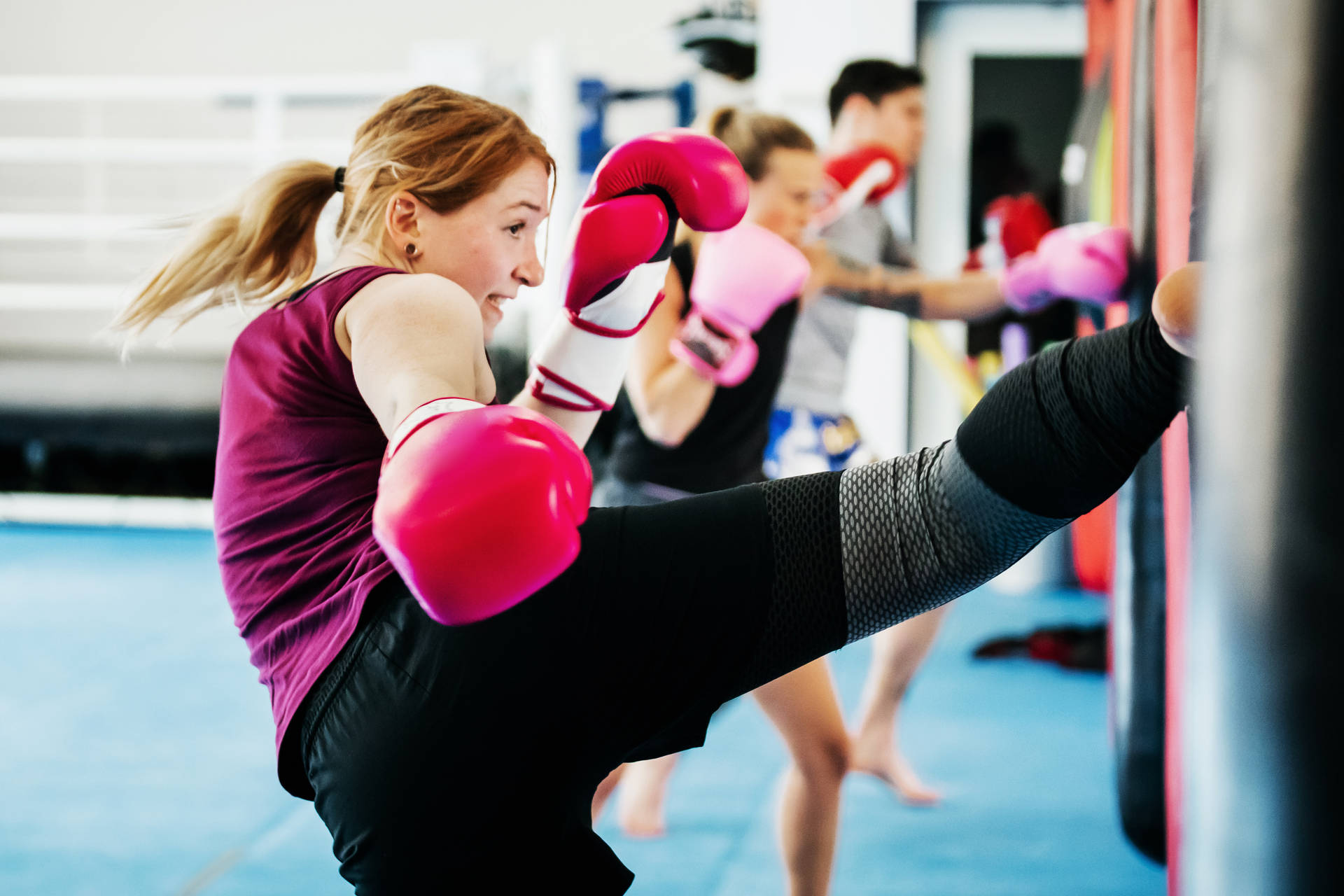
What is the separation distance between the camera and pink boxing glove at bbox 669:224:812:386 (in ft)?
4.96

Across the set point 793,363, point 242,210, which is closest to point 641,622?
point 242,210

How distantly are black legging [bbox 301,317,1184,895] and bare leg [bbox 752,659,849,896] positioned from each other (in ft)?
2.28

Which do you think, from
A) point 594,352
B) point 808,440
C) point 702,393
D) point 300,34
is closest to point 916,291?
point 808,440

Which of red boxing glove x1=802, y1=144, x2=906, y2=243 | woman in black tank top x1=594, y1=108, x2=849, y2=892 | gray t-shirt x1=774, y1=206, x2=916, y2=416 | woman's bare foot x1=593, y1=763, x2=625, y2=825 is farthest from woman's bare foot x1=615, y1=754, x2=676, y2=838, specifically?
red boxing glove x1=802, y1=144, x2=906, y2=243

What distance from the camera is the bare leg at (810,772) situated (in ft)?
4.74

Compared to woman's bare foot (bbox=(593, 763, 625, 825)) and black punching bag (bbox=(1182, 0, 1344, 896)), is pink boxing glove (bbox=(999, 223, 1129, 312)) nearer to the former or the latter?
woman's bare foot (bbox=(593, 763, 625, 825))

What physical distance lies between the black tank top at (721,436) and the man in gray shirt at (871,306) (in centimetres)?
19

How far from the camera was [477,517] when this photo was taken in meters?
0.62

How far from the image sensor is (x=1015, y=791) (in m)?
2.09

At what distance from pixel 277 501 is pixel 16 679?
2.25m

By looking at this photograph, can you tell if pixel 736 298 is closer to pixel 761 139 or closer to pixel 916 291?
pixel 761 139

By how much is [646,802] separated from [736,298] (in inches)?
33.3

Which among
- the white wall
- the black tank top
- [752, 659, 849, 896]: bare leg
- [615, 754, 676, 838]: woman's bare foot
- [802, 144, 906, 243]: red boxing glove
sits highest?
the white wall

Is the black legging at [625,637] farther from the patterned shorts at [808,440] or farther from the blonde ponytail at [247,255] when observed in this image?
the patterned shorts at [808,440]
